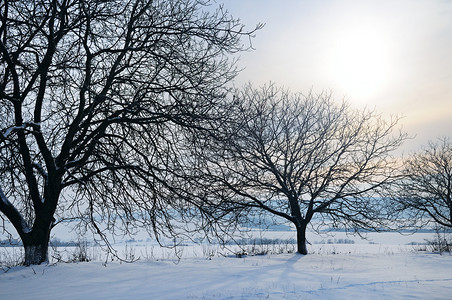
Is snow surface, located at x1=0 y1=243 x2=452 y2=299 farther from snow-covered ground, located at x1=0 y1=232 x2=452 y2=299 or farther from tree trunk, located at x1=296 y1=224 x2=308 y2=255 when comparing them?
tree trunk, located at x1=296 y1=224 x2=308 y2=255

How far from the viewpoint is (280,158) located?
15617 mm

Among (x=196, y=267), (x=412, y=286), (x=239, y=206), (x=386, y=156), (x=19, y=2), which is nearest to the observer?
(x=412, y=286)

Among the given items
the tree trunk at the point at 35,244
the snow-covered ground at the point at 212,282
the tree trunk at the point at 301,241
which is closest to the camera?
the snow-covered ground at the point at 212,282

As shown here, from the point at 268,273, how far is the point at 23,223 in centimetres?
634

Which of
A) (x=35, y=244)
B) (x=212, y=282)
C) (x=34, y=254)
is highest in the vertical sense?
(x=35, y=244)

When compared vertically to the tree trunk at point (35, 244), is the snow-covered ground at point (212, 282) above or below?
below

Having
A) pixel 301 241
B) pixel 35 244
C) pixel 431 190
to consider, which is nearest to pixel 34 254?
pixel 35 244

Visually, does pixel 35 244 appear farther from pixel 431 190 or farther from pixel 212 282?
pixel 431 190

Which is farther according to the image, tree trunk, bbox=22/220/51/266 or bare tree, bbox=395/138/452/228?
bare tree, bbox=395/138/452/228

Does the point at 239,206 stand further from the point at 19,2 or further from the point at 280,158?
the point at 19,2

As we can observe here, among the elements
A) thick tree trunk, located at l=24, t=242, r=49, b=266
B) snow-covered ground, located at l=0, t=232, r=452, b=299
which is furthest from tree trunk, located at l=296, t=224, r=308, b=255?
thick tree trunk, located at l=24, t=242, r=49, b=266

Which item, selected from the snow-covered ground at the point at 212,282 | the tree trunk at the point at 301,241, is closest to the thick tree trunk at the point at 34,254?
the snow-covered ground at the point at 212,282

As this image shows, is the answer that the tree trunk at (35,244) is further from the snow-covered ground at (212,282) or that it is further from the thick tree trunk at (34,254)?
the snow-covered ground at (212,282)

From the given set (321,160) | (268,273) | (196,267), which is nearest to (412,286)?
(268,273)
